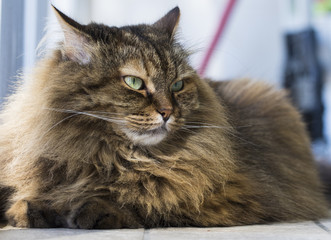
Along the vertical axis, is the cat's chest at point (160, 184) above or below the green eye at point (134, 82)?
below

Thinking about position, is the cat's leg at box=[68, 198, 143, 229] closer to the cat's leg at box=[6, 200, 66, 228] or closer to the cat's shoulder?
the cat's leg at box=[6, 200, 66, 228]

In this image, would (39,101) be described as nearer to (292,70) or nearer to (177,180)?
(177,180)

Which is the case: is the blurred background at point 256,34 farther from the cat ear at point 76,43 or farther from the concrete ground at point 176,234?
the concrete ground at point 176,234

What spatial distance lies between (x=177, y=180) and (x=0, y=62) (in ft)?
3.25

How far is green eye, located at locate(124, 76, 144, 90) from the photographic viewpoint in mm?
1571

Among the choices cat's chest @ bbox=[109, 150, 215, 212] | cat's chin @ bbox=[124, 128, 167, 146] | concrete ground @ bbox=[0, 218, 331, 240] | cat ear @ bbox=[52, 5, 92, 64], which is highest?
cat ear @ bbox=[52, 5, 92, 64]

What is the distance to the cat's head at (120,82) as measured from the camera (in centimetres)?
152

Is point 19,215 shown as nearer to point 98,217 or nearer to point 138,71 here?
point 98,217

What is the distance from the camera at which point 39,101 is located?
→ 63.2 inches

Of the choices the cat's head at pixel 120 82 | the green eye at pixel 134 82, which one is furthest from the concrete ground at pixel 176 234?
the green eye at pixel 134 82

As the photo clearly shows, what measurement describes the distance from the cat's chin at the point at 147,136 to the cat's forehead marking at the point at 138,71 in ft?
0.52

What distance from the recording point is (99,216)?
1442 mm

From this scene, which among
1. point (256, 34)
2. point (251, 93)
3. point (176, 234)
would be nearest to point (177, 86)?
point (176, 234)

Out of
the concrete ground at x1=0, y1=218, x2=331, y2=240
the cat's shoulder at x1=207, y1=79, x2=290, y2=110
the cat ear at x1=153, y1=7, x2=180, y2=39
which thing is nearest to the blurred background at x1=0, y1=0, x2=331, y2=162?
the cat's shoulder at x1=207, y1=79, x2=290, y2=110
